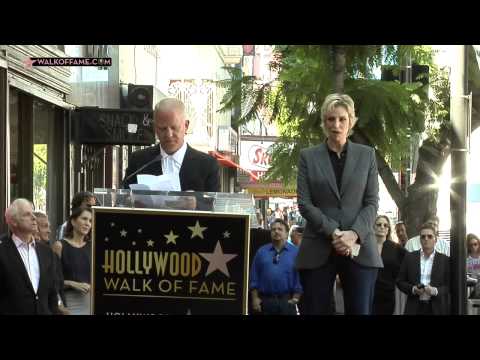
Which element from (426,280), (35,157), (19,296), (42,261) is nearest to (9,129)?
(35,157)

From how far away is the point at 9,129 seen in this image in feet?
41.7

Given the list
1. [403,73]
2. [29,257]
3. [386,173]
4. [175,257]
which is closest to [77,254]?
[29,257]

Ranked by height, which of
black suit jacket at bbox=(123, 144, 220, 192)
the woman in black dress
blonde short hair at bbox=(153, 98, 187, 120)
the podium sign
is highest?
blonde short hair at bbox=(153, 98, 187, 120)

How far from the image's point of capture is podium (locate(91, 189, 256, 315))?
362cm

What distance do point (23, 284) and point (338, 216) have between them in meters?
2.17

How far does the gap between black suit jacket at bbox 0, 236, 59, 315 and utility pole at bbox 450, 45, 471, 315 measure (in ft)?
10.9

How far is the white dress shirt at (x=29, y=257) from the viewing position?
588cm

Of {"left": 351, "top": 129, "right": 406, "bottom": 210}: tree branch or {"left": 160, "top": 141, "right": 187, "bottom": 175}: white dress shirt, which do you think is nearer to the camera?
{"left": 160, "top": 141, "right": 187, "bottom": 175}: white dress shirt

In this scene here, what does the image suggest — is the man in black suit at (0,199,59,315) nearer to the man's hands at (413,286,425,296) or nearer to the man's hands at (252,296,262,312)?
the man's hands at (252,296,262,312)

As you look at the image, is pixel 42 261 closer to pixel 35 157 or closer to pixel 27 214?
pixel 27 214

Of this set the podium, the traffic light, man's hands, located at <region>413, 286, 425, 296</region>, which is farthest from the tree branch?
the podium

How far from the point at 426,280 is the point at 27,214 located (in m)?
4.69

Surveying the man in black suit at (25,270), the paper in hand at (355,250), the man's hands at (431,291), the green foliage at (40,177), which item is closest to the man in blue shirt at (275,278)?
the man's hands at (431,291)

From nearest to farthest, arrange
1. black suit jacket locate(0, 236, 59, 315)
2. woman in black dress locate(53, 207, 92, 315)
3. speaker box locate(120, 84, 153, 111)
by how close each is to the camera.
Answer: black suit jacket locate(0, 236, 59, 315)
woman in black dress locate(53, 207, 92, 315)
speaker box locate(120, 84, 153, 111)
